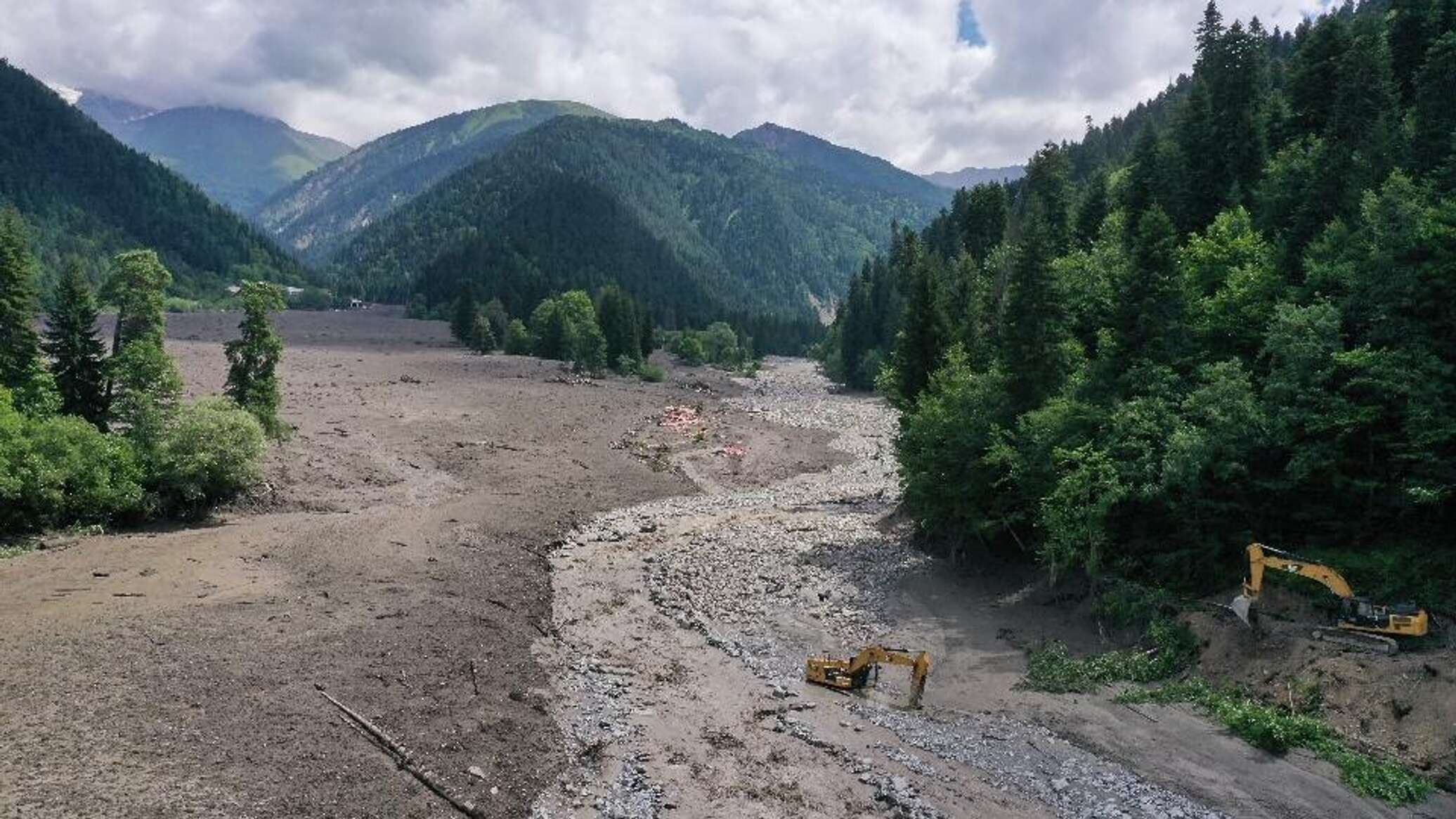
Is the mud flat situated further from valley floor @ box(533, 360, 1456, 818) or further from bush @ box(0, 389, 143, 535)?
valley floor @ box(533, 360, 1456, 818)

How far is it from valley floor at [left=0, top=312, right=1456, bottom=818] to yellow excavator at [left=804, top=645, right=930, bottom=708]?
58cm

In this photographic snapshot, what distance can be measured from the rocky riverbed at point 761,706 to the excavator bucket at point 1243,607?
285 inches

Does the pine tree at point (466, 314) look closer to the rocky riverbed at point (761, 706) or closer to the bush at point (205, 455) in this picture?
the bush at point (205, 455)

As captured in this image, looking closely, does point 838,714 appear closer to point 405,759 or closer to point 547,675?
point 547,675

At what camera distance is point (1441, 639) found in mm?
22391

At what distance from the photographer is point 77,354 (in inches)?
1673

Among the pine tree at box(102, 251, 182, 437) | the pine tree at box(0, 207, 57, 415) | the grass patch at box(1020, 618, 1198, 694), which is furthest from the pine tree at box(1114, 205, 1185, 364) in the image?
the pine tree at box(0, 207, 57, 415)

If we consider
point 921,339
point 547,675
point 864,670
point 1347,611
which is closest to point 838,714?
point 864,670

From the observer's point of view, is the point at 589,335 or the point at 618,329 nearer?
the point at 589,335

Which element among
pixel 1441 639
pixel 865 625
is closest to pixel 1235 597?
pixel 1441 639

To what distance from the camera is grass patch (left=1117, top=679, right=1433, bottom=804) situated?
64.7 feet

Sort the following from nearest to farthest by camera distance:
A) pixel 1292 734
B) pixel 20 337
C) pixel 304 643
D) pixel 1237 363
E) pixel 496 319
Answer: pixel 1292 734 < pixel 304 643 < pixel 1237 363 < pixel 20 337 < pixel 496 319

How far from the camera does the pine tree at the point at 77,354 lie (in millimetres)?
42094

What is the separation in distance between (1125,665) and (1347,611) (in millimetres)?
6072
